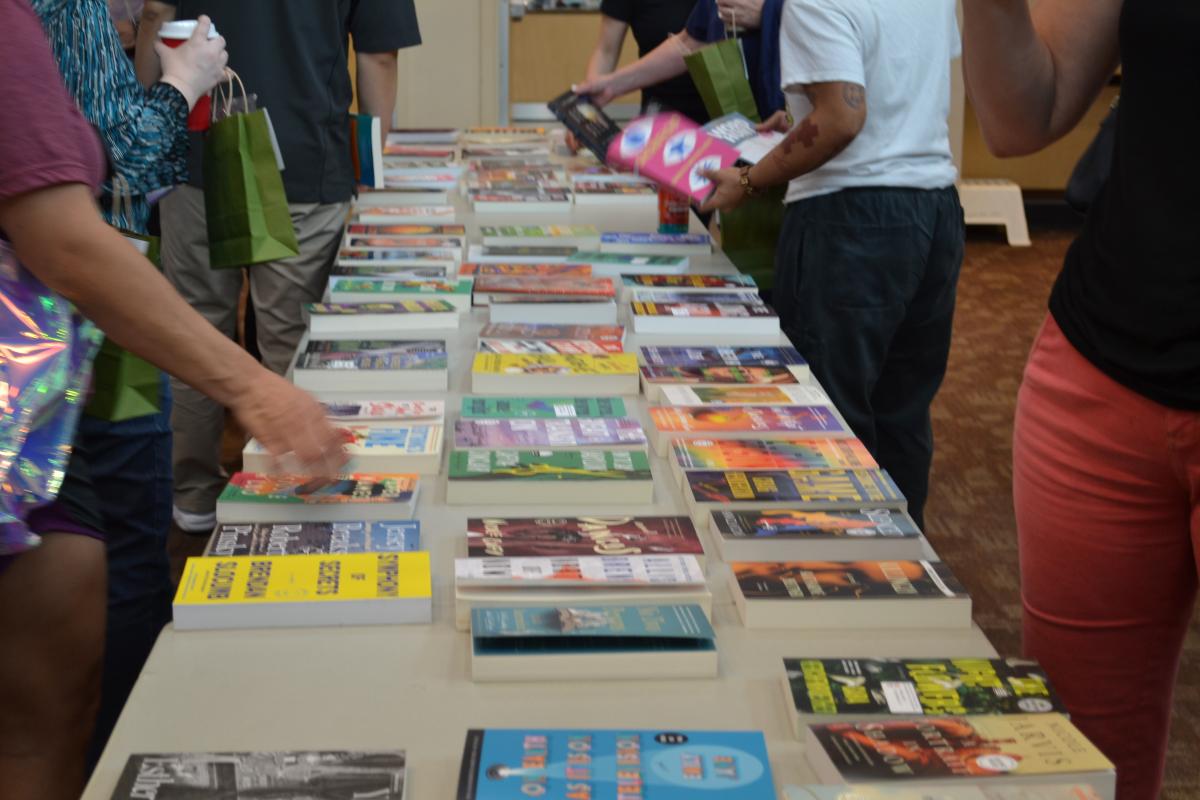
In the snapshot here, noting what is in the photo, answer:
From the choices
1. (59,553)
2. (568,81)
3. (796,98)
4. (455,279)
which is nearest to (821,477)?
(59,553)

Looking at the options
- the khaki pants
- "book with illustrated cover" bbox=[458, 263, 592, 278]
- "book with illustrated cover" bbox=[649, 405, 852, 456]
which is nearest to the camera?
"book with illustrated cover" bbox=[649, 405, 852, 456]

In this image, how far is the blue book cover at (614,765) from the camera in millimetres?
961

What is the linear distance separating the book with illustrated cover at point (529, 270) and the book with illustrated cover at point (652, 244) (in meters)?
0.20

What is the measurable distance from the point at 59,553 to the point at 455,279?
1200 mm

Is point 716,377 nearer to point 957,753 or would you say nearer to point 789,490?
point 789,490

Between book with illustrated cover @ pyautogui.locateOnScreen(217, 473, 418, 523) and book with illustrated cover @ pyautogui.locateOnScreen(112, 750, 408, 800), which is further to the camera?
book with illustrated cover @ pyautogui.locateOnScreen(217, 473, 418, 523)

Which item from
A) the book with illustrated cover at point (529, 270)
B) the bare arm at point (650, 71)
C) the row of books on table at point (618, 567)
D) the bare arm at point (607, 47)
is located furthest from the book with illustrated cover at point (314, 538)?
the bare arm at point (607, 47)

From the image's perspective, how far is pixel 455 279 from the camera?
238cm

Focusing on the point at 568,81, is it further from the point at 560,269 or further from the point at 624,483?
the point at 624,483

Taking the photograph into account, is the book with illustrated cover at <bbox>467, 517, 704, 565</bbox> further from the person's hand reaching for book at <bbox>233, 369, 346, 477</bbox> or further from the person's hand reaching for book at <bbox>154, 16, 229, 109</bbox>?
the person's hand reaching for book at <bbox>154, 16, 229, 109</bbox>

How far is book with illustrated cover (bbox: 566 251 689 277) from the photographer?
99.5 inches

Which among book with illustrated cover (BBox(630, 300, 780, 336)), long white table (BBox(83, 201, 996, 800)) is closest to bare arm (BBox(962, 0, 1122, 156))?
long white table (BBox(83, 201, 996, 800))

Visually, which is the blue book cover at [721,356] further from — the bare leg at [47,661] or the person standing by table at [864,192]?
the bare leg at [47,661]

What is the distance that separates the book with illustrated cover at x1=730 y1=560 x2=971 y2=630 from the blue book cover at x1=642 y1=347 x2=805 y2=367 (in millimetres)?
719
